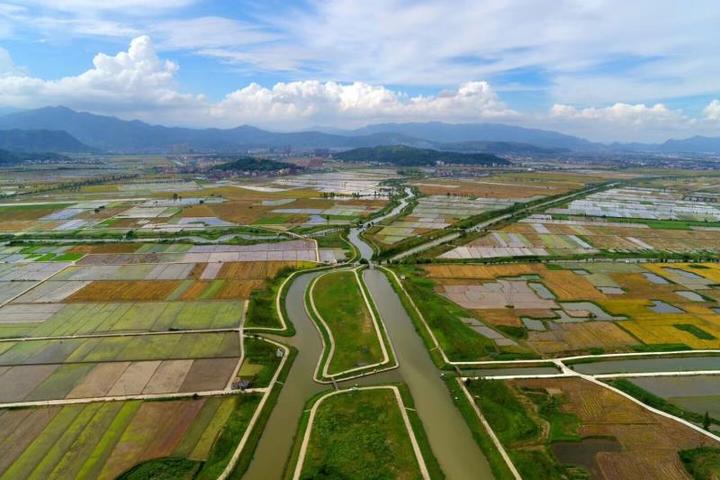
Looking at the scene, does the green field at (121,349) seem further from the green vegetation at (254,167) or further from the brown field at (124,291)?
the green vegetation at (254,167)

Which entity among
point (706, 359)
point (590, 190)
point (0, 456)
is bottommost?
point (0, 456)

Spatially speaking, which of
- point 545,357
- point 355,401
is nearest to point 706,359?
point 545,357

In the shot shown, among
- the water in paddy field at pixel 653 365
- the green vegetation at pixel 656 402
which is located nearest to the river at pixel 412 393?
the water in paddy field at pixel 653 365

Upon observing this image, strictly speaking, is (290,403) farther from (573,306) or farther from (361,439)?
(573,306)

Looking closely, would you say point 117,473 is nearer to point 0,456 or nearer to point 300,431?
point 0,456

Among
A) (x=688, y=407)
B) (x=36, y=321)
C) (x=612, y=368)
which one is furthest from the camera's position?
(x=36, y=321)

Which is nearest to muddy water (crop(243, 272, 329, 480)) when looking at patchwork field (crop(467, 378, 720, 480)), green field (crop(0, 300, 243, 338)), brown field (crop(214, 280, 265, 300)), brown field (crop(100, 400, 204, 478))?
brown field (crop(100, 400, 204, 478))
